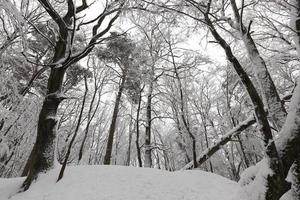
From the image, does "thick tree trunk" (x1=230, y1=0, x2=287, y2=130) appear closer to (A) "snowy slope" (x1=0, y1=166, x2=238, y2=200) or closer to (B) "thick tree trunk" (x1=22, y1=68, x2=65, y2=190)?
(A) "snowy slope" (x1=0, y1=166, x2=238, y2=200)

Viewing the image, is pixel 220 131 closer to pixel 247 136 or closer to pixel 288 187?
pixel 247 136

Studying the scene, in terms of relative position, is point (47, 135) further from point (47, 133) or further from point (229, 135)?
point (229, 135)

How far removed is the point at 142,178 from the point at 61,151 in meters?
15.5

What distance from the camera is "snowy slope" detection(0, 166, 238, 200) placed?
475cm

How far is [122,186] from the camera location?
5176 mm

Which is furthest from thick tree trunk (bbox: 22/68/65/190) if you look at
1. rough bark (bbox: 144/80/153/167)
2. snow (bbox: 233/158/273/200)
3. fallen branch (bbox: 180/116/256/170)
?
rough bark (bbox: 144/80/153/167)

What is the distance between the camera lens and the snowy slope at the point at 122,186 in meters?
4.75

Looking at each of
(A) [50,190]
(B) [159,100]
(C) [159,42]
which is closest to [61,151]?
(B) [159,100]

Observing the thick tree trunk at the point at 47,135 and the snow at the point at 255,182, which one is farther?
the thick tree trunk at the point at 47,135

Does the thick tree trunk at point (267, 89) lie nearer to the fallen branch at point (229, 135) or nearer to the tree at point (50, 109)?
the fallen branch at point (229, 135)

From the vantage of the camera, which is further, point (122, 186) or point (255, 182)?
point (122, 186)

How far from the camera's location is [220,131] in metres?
17.0

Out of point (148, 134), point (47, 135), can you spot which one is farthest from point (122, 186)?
point (148, 134)

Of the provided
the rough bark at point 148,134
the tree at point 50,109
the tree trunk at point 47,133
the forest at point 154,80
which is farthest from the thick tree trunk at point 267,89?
the rough bark at point 148,134
